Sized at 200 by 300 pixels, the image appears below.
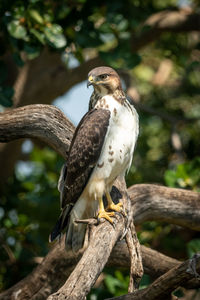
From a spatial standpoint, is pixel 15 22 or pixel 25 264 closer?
pixel 15 22

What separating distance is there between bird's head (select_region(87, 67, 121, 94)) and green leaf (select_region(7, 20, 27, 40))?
89 centimetres

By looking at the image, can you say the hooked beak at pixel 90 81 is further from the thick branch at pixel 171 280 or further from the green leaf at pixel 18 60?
the thick branch at pixel 171 280

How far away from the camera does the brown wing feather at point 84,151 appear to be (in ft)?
12.5

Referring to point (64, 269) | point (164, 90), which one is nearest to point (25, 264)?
point (64, 269)

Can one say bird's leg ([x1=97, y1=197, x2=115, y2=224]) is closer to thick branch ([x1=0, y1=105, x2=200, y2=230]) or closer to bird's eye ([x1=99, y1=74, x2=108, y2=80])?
thick branch ([x1=0, y1=105, x2=200, y2=230])

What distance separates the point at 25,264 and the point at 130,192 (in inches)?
51.5

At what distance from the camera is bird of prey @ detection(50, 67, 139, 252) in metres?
3.83

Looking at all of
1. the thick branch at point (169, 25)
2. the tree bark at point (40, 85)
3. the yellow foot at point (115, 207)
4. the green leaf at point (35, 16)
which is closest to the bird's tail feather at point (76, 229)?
the yellow foot at point (115, 207)

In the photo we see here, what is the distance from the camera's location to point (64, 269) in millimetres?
4312

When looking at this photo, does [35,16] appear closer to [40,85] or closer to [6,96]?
[6,96]

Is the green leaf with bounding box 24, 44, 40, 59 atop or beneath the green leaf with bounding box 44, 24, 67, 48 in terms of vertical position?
beneath

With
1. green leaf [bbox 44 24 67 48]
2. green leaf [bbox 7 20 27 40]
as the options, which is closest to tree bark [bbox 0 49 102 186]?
green leaf [bbox 44 24 67 48]

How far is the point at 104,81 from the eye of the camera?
13.4ft

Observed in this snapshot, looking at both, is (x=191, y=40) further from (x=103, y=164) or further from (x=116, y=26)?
(x=103, y=164)
